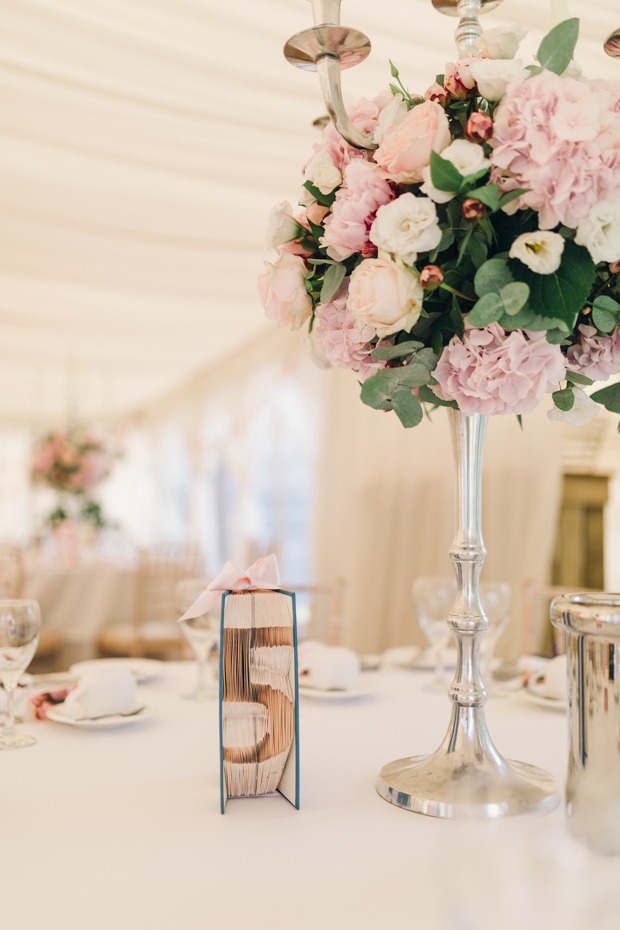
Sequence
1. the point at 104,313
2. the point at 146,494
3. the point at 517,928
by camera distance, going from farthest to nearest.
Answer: the point at 146,494 < the point at 104,313 < the point at 517,928

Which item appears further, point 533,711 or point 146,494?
point 146,494

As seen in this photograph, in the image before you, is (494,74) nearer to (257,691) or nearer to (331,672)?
(257,691)

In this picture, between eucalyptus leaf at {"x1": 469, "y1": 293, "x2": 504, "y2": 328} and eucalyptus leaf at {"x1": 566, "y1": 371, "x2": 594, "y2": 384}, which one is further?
eucalyptus leaf at {"x1": 566, "y1": 371, "x2": 594, "y2": 384}

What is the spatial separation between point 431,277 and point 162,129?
7.00ft

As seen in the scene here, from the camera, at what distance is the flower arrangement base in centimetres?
76

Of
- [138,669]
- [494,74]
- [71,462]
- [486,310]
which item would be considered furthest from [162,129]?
[71,462]

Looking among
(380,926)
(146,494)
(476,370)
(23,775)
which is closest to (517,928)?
(380,926)

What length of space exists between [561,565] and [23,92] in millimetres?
2624

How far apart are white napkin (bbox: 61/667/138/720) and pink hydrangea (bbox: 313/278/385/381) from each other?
62 centimetres

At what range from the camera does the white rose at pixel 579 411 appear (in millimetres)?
852

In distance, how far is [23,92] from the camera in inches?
91.5

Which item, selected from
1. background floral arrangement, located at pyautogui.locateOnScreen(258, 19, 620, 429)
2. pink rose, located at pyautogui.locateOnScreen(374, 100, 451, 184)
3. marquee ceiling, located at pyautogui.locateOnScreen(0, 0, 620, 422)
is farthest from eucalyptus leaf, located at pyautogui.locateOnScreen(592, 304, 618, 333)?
marquee ceiling, located at pyautogui.locateOnScreen(0, 0, 620, 422)

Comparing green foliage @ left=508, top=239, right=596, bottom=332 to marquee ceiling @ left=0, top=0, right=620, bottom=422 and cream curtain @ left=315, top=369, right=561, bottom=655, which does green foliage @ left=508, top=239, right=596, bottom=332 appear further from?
cream curtain @ left=315, top=369, right=561, bottom=655

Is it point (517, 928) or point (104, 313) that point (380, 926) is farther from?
point (104, 313)
